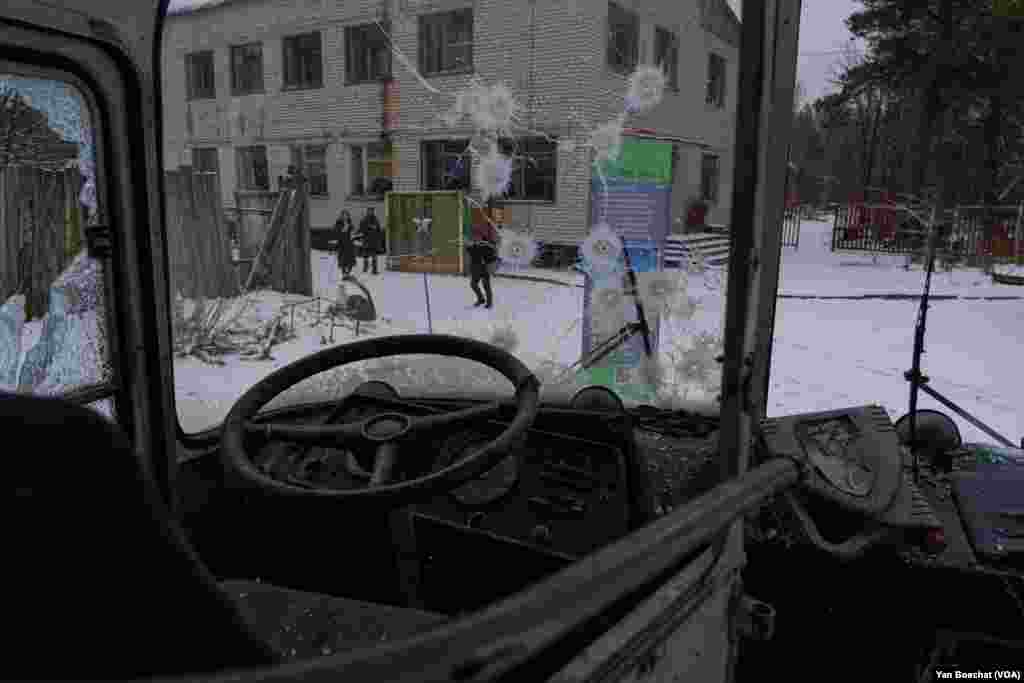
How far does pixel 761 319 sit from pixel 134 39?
1757 millimetres

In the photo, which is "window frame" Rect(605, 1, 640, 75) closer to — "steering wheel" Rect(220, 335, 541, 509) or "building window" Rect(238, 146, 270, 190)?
"steering wheel" Rect(220, 335, 541, 509)

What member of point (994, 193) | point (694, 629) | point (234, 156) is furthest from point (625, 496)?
point (994, 193)

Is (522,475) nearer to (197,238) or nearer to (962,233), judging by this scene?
(197,238)

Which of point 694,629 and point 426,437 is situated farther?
point 426,437

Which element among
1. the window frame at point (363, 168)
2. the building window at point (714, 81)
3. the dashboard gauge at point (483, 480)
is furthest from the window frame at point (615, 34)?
the dashboard gauge at point (483, 480)

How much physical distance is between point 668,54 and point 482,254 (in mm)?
1345

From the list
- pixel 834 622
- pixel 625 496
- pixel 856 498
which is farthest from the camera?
pixel 625 496

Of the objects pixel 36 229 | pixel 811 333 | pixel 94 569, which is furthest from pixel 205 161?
pixel 811 333

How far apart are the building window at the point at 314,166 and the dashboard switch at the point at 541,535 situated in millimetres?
3117

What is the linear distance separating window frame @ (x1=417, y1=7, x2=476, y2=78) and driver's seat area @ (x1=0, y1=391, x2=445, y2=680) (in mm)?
3461

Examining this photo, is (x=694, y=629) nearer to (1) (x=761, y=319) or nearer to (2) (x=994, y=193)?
(1) (x=761, y=319)

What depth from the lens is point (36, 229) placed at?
1743 mm

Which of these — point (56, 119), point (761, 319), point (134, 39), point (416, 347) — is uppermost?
point (134, 39)

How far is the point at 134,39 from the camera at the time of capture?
71.2 inches
